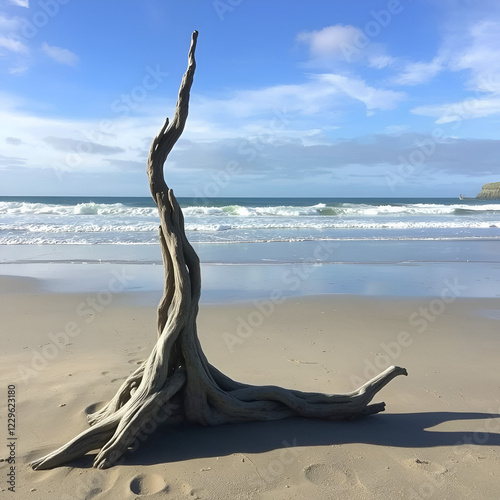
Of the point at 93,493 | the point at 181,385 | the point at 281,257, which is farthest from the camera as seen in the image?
the point at 281,257

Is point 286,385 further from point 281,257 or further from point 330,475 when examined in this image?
point 281,257

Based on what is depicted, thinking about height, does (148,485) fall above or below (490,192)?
below

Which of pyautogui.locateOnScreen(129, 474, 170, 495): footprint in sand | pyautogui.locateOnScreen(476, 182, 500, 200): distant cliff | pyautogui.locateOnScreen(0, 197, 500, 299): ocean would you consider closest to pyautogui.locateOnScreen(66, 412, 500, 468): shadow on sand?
pyautogui.locateOnScreen(129, 474, 170, 495): footprint in sand

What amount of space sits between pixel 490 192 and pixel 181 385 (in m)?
110

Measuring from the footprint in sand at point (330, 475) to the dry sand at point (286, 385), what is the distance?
11mm

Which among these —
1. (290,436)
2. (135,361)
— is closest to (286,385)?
(290,436)

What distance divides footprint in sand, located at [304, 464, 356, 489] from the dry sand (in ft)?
0.04

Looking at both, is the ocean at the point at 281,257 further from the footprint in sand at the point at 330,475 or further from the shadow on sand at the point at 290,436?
the footprint in sand at the point at 330,475

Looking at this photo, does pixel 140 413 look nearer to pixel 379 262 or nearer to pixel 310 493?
pixel 310 493

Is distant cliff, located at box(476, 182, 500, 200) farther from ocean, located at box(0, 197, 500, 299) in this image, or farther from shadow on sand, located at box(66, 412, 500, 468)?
shadow on sand, located at box(66, 412, 500, 468)

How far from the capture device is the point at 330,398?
162 inches

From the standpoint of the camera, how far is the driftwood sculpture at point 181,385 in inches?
143

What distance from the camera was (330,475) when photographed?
3322mm

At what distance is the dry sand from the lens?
3229 millimetres
